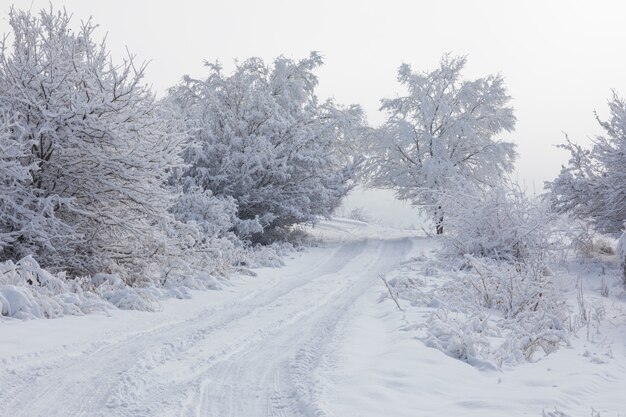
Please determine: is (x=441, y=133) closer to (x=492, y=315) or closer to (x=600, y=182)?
(x=600, y=182)

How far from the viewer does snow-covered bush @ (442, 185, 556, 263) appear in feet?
47.2

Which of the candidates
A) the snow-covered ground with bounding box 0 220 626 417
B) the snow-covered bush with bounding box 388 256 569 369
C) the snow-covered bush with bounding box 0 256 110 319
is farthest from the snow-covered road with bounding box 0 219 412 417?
the snow-covered bush with bounding box 388 256 569 369

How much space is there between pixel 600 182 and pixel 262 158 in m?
10.4

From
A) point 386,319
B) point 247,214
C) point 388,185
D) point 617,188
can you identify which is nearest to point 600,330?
point 386,319

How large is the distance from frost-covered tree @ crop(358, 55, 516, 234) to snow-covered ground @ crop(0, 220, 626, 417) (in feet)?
61.1

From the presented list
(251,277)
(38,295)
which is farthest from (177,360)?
(251,277)

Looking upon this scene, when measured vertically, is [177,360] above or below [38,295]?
below

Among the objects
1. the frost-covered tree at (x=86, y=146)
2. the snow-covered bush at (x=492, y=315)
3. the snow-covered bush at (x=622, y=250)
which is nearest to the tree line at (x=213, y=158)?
the frost-covered tree at (x=86, y=146)

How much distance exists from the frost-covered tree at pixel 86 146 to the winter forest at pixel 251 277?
0.13 ft

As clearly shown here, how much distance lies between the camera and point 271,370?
5.02m

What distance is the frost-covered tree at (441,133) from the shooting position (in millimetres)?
26438

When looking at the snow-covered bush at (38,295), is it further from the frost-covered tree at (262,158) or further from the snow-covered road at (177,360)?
the frost-covered tree at (262,158)

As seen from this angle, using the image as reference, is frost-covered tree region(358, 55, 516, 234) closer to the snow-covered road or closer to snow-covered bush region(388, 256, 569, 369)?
snow-covered bush region(388, 256, 569, 369)

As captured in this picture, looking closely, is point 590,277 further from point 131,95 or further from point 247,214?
point 131,95
